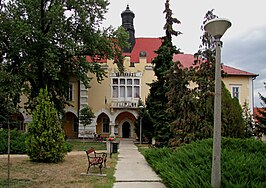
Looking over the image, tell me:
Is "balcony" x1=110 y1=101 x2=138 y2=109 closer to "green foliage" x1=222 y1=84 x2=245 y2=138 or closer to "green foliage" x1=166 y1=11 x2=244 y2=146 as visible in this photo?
"green foliage" x1=166 y1=11 x2=244 y2=146

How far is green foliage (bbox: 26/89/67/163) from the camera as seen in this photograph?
13469 mm

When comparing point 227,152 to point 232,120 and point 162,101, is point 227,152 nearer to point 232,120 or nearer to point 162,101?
point 232,120

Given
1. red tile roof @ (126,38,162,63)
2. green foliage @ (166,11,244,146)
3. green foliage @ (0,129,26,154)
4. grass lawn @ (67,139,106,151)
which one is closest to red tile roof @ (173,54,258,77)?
red tile roof @ (126,38,162,63)

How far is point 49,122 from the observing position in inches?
543

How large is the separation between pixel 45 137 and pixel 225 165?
8.58 metres

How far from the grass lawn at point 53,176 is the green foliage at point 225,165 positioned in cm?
200

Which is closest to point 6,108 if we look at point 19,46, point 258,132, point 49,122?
point 49,122

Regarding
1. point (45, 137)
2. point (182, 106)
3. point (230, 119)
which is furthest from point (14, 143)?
point (230, 119)

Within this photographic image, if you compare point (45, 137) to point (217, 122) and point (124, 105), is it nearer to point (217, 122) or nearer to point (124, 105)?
point (217, 122)

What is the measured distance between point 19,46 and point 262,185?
22.5m

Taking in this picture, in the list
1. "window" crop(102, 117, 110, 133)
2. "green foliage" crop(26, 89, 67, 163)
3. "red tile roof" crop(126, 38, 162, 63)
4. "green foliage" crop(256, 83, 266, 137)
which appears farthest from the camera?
"red tile roof" crop(126, 38, 162, 63)

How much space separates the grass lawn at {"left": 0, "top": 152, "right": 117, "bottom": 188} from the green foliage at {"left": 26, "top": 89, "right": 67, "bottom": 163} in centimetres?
53

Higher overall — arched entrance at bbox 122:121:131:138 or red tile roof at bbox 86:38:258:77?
red tile roof at bbox 86:38:258:77

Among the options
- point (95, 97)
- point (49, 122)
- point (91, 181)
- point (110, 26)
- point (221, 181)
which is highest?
point (110, 26)
